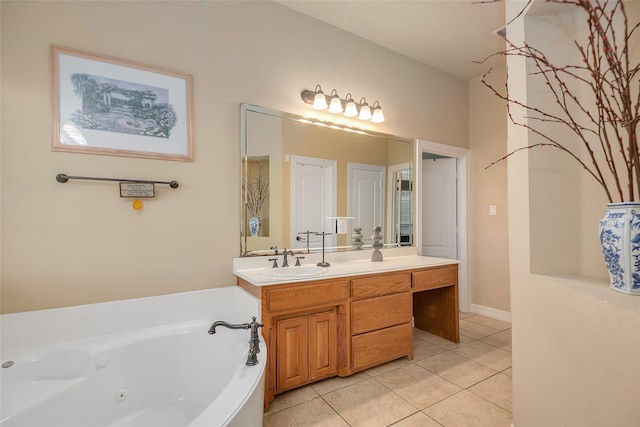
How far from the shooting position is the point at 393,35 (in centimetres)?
278

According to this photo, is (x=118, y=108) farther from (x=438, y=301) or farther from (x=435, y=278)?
(x=438, y=301)

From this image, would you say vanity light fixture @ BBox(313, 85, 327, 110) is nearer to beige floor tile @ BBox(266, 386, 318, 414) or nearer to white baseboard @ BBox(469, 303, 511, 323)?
beige floor tile @ BBox(266, 386, 318, 414)

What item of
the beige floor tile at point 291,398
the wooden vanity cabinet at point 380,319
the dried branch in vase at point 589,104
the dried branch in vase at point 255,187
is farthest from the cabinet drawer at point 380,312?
the dried branch in vase at point 589,104

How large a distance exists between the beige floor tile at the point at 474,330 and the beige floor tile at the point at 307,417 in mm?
1832

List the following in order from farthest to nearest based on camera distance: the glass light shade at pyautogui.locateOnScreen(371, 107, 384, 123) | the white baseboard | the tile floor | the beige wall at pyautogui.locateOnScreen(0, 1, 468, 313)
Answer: the white baseboard < the glass light shade at pyautogui.locateOnScreen(371, 107, 384, 123) < the tile floor < the beige wall at pyautogui.locateOnScreen(0, 1, 468, 313)

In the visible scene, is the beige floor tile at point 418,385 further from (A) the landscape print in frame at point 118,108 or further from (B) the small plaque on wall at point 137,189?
(A) the landscape print in frame at point 118,108

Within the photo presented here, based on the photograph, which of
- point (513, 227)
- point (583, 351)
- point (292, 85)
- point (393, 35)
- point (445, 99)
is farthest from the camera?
point (445, 99)

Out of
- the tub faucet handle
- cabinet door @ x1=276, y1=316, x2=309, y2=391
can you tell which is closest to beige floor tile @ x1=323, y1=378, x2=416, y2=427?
cabinet door @ x1=276, y1=316, x2=309, y2=391

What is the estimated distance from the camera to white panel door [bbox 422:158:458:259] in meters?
3.68

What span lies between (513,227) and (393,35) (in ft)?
7.32

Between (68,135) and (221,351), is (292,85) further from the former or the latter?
(221,351)

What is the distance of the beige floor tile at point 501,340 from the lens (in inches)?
104

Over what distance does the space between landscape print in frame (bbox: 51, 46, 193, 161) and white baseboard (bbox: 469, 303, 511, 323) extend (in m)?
3.55

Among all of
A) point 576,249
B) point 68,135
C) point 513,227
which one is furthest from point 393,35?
point 68,135
